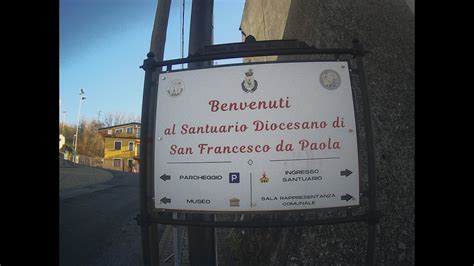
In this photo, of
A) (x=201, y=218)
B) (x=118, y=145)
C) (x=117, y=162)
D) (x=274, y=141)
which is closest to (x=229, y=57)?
(x=274, y=141)

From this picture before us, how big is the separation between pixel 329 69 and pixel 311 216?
1.80m

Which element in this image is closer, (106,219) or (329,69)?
(329,69)

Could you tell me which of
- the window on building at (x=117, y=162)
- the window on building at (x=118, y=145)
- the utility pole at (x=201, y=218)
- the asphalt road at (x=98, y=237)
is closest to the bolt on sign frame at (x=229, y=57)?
the utility pole at (x=201, y=218)

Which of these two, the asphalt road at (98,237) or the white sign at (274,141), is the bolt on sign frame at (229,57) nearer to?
the white sign at (274,141)

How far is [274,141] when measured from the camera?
8.95 ft

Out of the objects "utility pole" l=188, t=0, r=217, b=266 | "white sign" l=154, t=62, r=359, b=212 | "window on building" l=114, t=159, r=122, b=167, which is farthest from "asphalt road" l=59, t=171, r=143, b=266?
"window on building" l=114, t=159, r=122, b=167

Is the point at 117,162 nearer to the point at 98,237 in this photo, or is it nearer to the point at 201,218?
the point at 98,237

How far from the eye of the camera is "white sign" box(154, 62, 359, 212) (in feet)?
8.86

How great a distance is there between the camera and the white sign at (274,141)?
2701mm

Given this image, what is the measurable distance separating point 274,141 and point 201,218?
3.14 feet

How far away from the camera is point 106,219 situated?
27.5 ft
